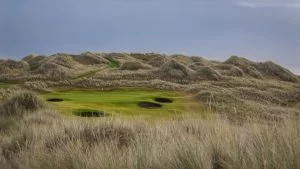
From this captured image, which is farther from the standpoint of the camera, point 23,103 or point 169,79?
point 169,79

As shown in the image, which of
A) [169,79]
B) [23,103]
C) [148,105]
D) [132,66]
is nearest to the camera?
[23,103]

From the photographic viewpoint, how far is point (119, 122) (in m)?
A: 13.6

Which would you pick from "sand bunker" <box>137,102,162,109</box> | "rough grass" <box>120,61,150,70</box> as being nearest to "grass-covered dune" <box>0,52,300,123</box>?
"rough grass" <box>120,61,150,70</box>

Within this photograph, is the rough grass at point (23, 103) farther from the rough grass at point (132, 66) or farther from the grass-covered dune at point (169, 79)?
the rough grass at point (132, 66)

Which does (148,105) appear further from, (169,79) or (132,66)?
(132,66)

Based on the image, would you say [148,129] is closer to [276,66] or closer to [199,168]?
[199,168]

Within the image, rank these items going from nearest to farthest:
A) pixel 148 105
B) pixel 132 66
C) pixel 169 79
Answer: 1. pixel 148 105
2. pixel 169 79
3. pixel 132 66

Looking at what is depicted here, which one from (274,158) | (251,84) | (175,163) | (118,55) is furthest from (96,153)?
(118,55)

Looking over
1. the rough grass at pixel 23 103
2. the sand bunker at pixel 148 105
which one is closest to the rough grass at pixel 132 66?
the sand bunker at pixel 148 105

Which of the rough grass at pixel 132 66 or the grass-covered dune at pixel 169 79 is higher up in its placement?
the rough grass at pixel 132 66

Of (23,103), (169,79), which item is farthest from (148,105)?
(169,79)

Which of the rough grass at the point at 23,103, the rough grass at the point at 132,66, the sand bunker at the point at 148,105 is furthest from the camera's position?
the rough grass at the point at 132,66

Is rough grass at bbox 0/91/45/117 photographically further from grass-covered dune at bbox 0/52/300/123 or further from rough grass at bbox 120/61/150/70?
rough grass at bbox 120/61/150/70

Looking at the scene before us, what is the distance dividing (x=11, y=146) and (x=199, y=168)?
707 cm
